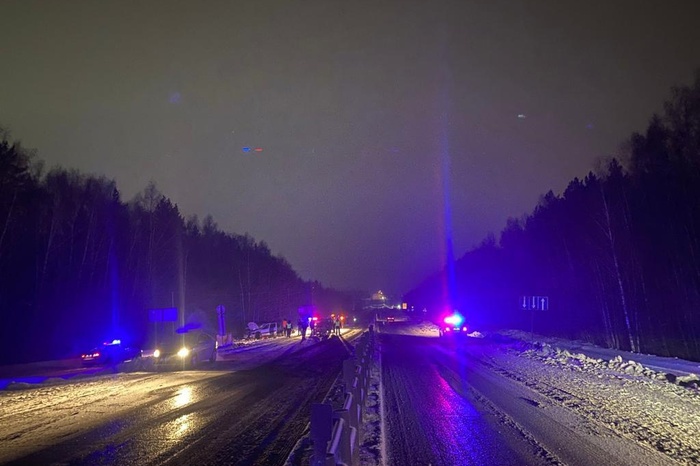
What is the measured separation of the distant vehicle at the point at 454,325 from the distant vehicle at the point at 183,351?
97.8 feet

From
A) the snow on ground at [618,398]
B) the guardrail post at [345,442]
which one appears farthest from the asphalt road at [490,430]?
the guardrail post at [345,442]

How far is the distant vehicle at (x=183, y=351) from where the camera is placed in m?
27.0

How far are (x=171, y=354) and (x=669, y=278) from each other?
101ft

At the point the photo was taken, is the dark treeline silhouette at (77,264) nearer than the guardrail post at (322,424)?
No

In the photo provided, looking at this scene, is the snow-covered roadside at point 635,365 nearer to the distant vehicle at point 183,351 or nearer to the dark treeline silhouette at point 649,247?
the dark treeline silhouette at point 649,247

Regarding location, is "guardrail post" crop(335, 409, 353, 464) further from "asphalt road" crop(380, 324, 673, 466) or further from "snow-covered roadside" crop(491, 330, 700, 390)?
"snow-covered roadside" crop(491, 330, 700, 390)

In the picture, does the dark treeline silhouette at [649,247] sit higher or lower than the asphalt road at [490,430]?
higher

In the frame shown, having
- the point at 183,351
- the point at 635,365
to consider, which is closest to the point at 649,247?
the point at 635,365

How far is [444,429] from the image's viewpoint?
454 inches

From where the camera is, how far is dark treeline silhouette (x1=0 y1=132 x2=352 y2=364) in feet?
133

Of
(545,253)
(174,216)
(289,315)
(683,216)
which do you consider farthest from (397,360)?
(289,315)

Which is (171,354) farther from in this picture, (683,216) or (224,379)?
(683,216)

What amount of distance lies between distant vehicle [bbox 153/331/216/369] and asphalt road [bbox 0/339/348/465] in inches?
214

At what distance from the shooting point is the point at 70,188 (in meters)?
49.2
